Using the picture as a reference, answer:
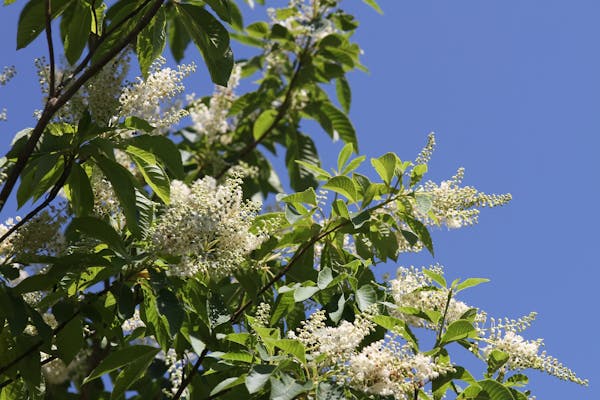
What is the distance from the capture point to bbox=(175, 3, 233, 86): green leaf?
2451mm

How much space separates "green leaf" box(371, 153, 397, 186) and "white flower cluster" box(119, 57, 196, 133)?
58 cm

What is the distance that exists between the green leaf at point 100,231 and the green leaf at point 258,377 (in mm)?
487

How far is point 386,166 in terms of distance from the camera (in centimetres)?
260

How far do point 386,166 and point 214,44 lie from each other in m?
0.61

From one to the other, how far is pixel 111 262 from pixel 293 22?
7.77 feet

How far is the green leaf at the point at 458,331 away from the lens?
2.34 m

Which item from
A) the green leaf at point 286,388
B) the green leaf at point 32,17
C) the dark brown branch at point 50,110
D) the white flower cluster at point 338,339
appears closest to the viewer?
the green leaf at point 286,388

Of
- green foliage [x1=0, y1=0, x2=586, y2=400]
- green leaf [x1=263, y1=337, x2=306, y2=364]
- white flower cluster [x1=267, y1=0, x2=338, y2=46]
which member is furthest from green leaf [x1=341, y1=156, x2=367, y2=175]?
white flower cluster [x1=267, y1=0, x2=338, y2=46]

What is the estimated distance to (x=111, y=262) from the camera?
7.51ft

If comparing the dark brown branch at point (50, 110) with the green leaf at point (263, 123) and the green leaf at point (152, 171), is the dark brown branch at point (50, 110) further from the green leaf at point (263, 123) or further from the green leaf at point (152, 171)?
the green leaf at point (263, 123)

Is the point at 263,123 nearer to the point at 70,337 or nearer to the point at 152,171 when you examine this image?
the point at 152,171

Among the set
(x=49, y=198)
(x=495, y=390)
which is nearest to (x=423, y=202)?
(x=495, y=390)

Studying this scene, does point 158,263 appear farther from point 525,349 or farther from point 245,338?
point 525,349

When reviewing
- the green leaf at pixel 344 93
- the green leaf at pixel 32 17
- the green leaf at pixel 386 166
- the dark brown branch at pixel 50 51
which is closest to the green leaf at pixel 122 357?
the dark brown branch at pixel 50 51
